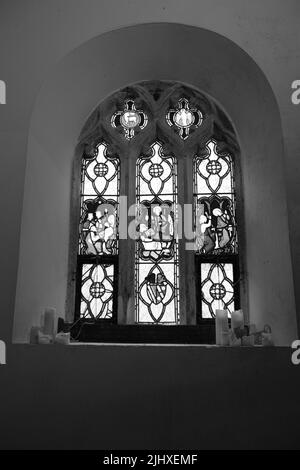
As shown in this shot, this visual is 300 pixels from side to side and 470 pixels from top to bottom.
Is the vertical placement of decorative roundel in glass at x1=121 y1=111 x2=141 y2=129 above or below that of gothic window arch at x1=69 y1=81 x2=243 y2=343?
above

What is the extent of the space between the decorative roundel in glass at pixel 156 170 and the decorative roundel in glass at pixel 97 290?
2.87ft

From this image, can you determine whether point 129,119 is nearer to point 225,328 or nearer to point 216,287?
point 216,287

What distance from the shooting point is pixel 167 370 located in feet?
8.83

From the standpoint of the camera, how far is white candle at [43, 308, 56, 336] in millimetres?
2912

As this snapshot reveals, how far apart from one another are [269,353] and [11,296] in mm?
1390

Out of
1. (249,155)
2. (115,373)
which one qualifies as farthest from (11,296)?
(249,155)

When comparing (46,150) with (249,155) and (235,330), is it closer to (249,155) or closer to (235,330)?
(249,155)

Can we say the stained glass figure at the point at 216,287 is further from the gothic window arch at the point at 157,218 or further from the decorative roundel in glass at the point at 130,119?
the decorative roundel in glass at the point at 130,119

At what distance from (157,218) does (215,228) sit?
0.41 meters

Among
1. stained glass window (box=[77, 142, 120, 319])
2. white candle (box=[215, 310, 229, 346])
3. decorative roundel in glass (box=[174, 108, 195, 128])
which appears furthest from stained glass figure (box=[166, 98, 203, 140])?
white candle (box=[215, 310, 229, 346])

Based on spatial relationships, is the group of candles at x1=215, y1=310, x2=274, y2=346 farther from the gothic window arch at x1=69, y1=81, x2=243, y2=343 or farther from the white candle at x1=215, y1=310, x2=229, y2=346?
the gothic window arch at x1=69, y1=81, x2=243, y2=343

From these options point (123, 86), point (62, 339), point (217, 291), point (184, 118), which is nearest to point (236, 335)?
point (217, 291)

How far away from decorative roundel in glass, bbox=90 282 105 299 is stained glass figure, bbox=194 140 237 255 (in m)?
0.70

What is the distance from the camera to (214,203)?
145 inches
